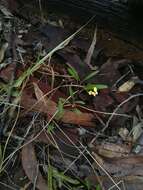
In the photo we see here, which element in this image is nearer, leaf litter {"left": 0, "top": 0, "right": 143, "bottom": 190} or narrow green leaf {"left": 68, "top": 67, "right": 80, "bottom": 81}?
leaf litter {"left": 0, "top": 0, "right": 143, "bottom": 190}

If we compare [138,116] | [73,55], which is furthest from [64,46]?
[138,116]

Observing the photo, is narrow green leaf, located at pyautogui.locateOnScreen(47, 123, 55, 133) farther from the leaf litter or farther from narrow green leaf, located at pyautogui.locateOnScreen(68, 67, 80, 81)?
narrow green leaf, located at pyautogui.locateOnScreen(68, 67, 80, 81)

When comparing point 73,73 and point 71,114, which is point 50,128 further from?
point 73,73

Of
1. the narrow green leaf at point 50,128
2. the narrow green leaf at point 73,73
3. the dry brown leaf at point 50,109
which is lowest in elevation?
the narrow green leaf at point 50,128

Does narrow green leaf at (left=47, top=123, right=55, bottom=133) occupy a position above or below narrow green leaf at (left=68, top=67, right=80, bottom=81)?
below

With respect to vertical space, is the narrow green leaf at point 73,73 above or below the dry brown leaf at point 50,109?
above

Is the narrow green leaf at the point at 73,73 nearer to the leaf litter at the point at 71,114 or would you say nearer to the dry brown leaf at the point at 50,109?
the leaf litter at the point at 71,114

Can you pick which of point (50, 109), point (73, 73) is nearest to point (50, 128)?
point (50, 109)

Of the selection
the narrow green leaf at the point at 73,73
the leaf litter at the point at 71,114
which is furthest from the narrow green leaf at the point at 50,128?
the narrow green leaf at the point at 73,73

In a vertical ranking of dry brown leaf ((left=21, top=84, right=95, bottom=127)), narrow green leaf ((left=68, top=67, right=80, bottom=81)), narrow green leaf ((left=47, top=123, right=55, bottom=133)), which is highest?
narrow green leaf ((left=68, top=67, right=80, bottom=81))

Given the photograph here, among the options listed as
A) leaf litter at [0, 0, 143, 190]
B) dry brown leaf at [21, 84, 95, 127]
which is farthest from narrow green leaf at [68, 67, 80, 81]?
dry brown leaf at [21, 84, 95, 127]
